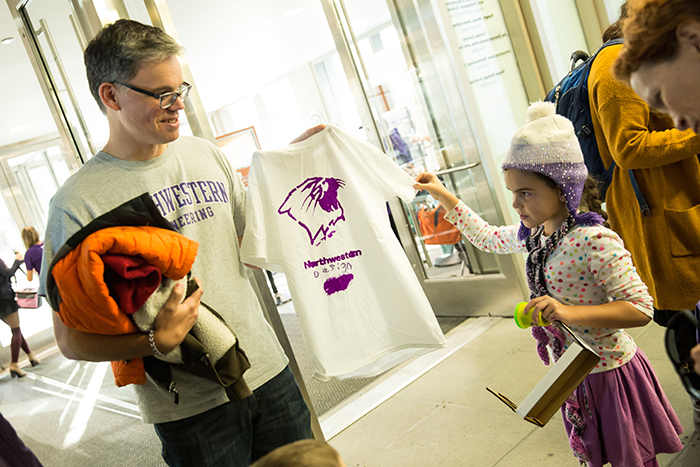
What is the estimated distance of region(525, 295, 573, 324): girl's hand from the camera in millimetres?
1400

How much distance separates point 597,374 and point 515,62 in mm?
3229

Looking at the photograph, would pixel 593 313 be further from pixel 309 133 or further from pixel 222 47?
pixel 222 47

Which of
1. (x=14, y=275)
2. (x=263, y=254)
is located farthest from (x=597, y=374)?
(x=14, y=275)

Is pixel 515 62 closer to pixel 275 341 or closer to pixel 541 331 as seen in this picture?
pixel 541 331

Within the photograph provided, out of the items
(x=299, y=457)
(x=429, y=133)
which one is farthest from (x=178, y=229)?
(x=429, y=133)

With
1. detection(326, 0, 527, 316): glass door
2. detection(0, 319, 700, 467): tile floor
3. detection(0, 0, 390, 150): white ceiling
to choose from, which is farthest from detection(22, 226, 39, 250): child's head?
detection(326, 0, 527, 316): glass door

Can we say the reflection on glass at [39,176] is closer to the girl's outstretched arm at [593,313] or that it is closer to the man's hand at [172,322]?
the man's hand at [172,322]

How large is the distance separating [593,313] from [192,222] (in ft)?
3.86

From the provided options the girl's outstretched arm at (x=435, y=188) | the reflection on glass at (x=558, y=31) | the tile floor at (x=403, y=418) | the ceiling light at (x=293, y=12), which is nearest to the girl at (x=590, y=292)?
the girl's outstretched arm at (x=435, y=188)

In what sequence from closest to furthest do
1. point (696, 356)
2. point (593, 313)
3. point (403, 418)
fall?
point (696, 356), point (593, 313), point (403, 418)

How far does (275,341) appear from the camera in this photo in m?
1.62

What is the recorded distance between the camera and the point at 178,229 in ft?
4.77

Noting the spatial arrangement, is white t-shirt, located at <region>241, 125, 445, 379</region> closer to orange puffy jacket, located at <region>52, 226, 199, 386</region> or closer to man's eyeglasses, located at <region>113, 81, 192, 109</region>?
man's eyeglasses, located at <region>113, 81, 192, 109</region>

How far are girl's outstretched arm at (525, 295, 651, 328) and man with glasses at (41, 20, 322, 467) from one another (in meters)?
0.78
